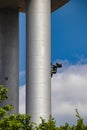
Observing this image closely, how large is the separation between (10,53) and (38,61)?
419 inches

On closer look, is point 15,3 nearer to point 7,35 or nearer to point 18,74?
point 7,35

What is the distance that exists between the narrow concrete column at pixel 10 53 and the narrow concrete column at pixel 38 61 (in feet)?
30.1

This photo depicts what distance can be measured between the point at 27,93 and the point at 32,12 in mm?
9383

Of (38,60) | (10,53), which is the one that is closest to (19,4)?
(10,53)

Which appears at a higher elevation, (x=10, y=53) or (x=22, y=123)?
(x=10, y=53)

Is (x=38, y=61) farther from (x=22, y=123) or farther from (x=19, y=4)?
(x=22, y=123)

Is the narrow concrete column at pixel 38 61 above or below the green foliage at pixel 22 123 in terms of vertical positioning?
above

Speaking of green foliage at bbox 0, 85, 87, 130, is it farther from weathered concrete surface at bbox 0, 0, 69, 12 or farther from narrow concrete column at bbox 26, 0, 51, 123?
weathered concrete surface at bbox 0, 0, 69, 12

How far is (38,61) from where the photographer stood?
61.2m

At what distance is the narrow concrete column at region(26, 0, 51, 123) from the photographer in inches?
2355

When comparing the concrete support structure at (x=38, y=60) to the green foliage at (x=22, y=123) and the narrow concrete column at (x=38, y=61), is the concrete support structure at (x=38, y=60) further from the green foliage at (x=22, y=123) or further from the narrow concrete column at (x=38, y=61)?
the green foliage at (x=22, y=123)

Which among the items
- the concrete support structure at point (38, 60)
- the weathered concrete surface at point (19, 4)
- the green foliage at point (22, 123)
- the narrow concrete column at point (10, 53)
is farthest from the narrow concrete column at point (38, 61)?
the green foliage at point (22, 123)

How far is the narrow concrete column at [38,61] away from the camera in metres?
59.8

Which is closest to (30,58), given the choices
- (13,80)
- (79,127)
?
(13,80)
